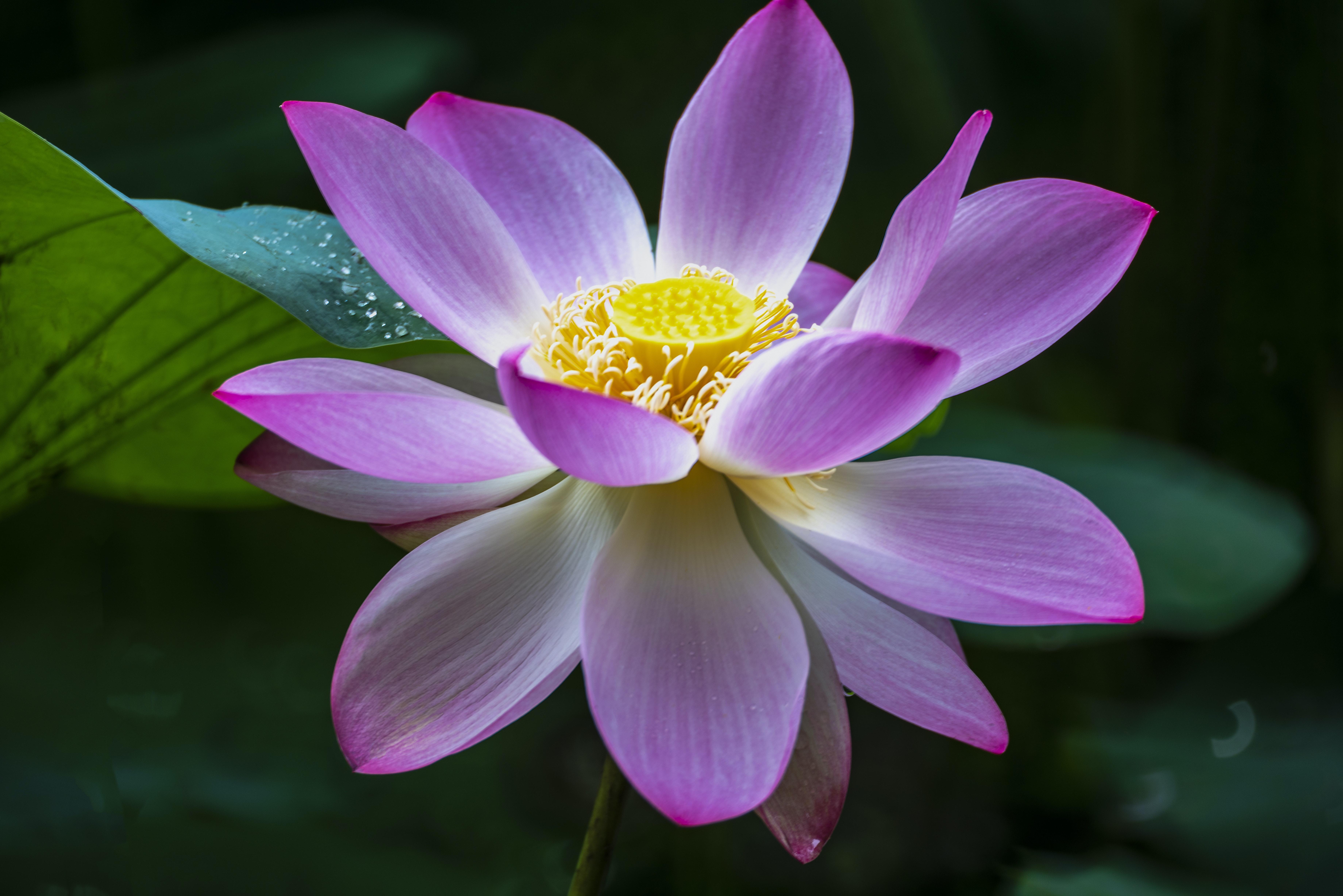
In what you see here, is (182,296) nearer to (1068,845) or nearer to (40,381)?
(40,381)

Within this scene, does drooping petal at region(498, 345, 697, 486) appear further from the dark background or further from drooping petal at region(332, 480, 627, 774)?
the dark background

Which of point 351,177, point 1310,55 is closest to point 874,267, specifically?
point 351,177

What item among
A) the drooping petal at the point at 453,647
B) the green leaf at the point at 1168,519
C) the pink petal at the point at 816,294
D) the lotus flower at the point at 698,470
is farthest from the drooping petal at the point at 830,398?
the green leaf at the point at 1168,519

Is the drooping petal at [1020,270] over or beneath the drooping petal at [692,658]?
over

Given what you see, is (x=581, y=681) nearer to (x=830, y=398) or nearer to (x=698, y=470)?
(x=698, y=470)

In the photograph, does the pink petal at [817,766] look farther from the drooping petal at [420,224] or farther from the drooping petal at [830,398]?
the drooping petal at [420,224]

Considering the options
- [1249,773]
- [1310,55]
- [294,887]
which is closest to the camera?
[294,887]
